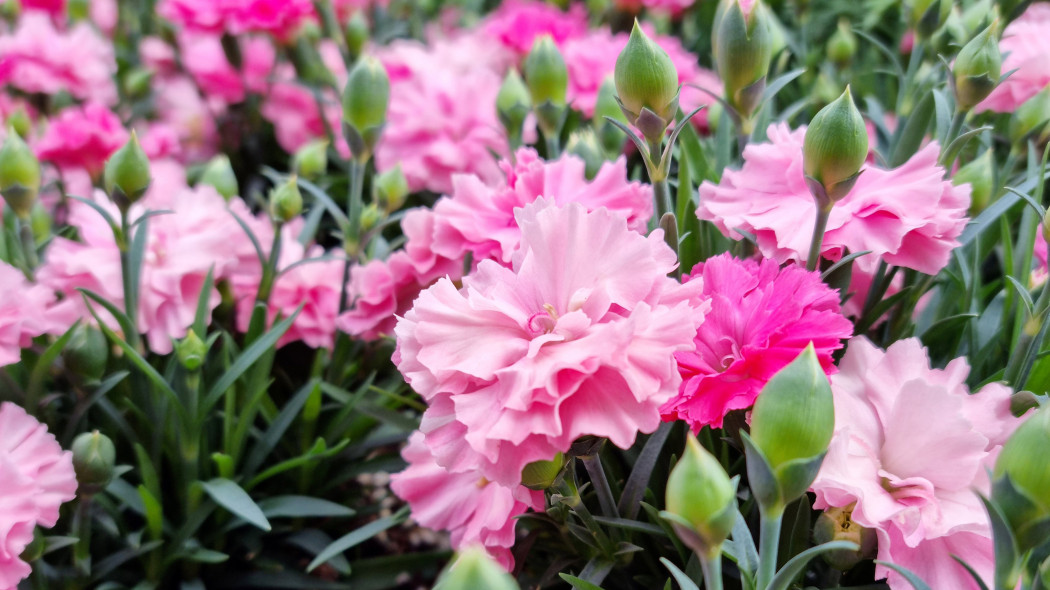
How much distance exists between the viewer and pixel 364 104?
823 millimetres

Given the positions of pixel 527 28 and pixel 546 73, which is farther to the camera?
pixel 527 28

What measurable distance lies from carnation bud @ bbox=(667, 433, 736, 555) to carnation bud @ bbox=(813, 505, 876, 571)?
17 centimetres

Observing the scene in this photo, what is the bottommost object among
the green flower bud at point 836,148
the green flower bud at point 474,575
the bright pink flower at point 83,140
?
the bright pink flower at point 83,140

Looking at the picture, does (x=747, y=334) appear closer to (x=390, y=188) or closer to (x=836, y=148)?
(x=836, y=148)

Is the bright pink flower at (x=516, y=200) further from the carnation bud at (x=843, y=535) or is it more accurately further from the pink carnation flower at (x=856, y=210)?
the carnation bud at (x=843, y=535)

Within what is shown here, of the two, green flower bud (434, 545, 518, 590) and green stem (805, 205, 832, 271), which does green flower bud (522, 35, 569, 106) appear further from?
green flower bud (434, 545, 518, 590)

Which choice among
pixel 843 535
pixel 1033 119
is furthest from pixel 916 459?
pixel 1033 119

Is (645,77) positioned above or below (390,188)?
above

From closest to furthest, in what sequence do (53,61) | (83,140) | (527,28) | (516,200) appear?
(516,200) → (83,140) → (53,61) → (527,28)

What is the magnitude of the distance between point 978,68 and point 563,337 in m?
0.43

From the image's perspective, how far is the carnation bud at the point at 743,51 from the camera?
0.64 metres

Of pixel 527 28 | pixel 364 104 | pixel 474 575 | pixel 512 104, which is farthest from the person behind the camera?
pixel 527 28

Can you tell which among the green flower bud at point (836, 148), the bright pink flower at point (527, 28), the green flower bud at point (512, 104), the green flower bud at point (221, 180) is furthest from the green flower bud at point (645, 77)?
the bright pink flower at point (527, 28)

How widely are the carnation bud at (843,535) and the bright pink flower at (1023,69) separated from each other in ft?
1.79
